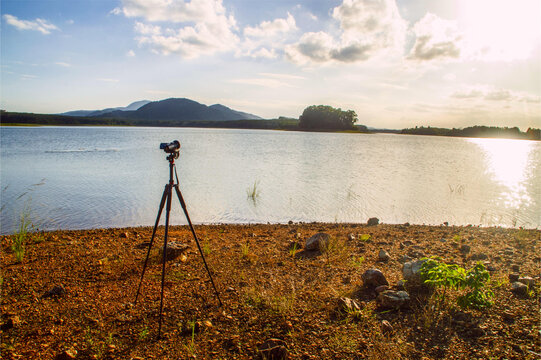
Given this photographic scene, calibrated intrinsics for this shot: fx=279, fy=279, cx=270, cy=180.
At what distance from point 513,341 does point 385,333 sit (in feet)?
4.57

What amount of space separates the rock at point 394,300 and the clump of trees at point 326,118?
408ft

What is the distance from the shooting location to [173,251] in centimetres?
556

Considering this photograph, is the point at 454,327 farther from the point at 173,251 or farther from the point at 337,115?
the point at 337,115

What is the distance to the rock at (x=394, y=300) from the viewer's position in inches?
148

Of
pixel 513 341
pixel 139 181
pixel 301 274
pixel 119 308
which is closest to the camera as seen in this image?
pixel 513 341

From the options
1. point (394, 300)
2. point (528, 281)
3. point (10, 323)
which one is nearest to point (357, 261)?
point (394, 300)

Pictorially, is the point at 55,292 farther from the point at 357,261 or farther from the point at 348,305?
the point at 357,261

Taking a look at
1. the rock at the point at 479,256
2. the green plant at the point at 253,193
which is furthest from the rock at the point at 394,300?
the green plant at the point at 253,193

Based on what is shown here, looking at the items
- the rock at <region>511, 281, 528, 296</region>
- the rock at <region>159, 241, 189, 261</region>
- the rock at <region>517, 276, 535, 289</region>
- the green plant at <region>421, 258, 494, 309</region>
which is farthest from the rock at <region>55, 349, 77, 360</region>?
the rock at <region>517, 276, 535, 289</region>

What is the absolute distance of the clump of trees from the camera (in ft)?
405

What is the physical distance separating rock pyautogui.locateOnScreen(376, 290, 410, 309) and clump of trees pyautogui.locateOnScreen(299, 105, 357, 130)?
124 metres

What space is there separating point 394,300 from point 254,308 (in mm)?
1904

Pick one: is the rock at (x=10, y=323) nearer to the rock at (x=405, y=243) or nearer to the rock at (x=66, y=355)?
the rock at (x=66, y=355)

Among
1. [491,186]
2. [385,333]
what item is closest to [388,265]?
[385,333]
